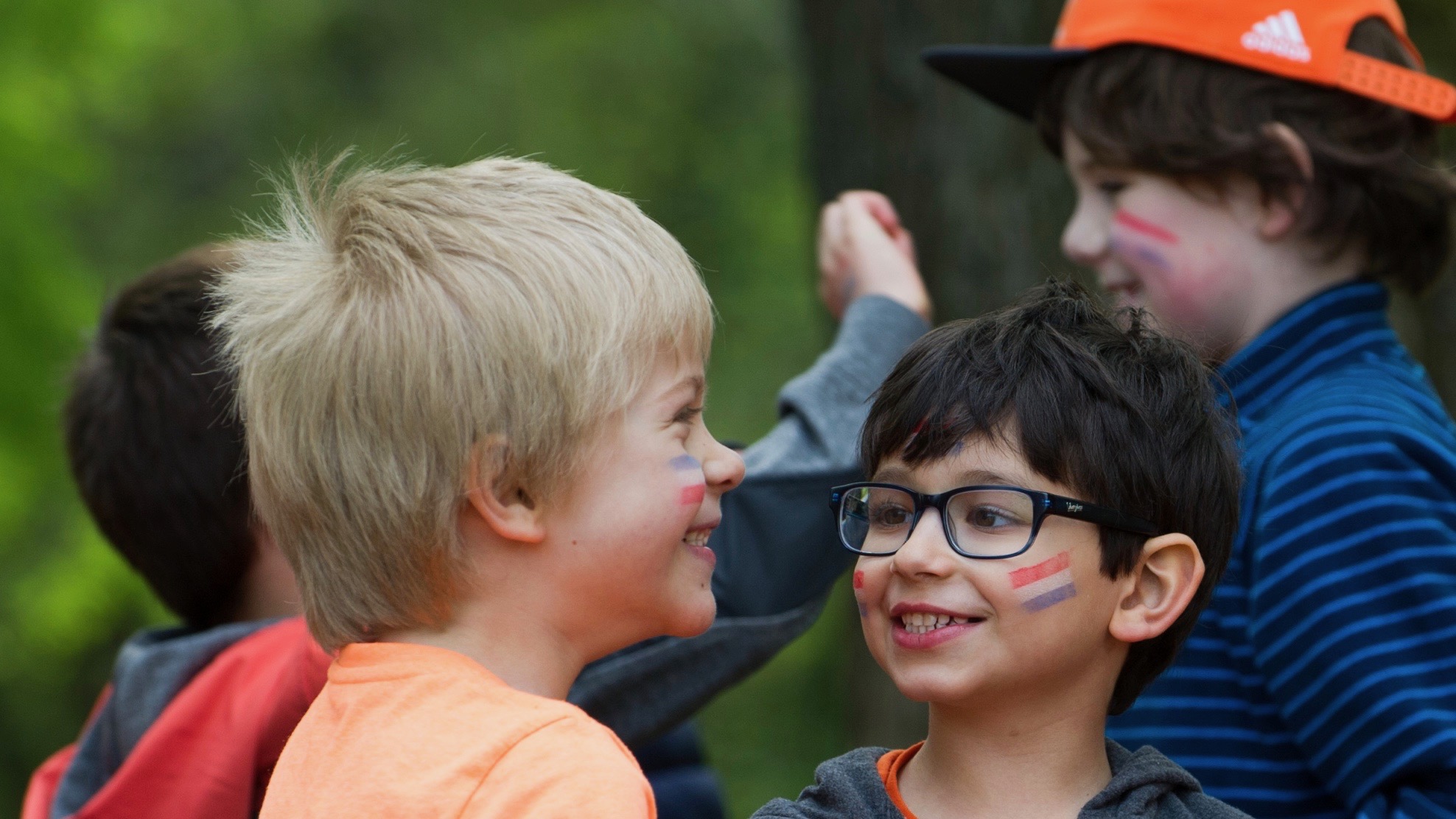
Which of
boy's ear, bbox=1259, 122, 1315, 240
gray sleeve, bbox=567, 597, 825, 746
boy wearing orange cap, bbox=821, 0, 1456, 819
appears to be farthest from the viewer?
boy's ear, bbox=1259, 122, 1315, 240

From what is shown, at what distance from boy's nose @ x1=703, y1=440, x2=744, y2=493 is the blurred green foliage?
5.36 meters

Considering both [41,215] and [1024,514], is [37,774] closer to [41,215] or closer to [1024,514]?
[1024,514]

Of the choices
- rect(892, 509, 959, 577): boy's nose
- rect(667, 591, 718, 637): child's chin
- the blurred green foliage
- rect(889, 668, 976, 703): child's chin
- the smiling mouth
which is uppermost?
rect(892, 509, 959, 577): boy's nose

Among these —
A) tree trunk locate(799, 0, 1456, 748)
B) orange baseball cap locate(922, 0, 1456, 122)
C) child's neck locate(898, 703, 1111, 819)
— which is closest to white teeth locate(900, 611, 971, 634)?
child's neck locate(898, 703, 1111, 819)

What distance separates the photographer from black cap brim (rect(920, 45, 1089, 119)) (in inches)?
110

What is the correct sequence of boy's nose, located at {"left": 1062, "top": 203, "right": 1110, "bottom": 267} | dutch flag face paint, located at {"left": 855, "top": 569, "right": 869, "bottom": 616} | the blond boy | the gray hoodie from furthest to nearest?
A: 1. boy's nose, located at {"left": 1062, "top": 203, "right": 1110, "bottom": 267}
2. dutch flag face paint, located at {"left": 855, "top": 569, "right": 869, "bottom": 616}
3. the gray hoodie
4. the blond boy

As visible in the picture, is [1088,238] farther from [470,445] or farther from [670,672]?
[470,445]

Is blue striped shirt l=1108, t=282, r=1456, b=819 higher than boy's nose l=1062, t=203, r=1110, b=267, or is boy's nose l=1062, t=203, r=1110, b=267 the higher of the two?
boy's nose l=1062, t=203, r=1110, b=267

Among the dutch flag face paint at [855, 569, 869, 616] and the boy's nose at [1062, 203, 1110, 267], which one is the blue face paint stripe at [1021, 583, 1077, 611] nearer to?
the dutch flag face paint at [855, 569, 869, 616]

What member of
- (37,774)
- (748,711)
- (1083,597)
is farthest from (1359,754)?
(748,711)

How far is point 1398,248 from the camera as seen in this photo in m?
2.66

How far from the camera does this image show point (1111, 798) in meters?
1.78

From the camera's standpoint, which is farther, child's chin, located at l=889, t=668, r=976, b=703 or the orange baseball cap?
the orange baseball cap

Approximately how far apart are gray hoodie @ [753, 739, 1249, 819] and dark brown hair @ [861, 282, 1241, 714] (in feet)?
0.59
